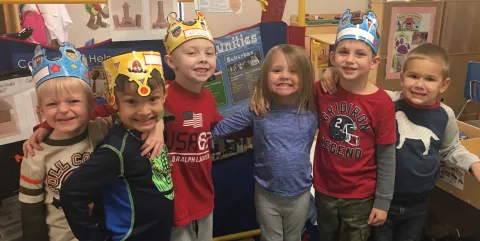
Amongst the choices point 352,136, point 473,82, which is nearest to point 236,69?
point 352,136

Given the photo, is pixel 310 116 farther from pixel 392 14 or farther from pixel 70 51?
pixel 392 14

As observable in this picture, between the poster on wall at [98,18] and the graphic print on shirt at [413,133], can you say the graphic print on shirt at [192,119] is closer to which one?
the graphic print on shirt at [413,133]

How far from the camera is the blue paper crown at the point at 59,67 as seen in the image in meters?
1.34

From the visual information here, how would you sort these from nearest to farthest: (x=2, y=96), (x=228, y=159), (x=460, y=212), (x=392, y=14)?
(x=2, y=96)
(x=228, y=159)
(x=460, y=212)
(x=392, y=14)

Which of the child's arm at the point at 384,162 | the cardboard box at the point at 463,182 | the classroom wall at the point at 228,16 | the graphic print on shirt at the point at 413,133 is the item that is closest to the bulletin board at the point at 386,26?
the classroom wall at the point at 228,16

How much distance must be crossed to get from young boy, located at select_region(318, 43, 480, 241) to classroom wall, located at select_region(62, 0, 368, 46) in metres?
2.58

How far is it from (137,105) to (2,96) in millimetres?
647

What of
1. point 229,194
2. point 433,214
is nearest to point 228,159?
point 229,194

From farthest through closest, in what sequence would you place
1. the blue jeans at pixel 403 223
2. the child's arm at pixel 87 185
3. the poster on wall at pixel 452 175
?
the poster on wall at pixel 452 175, the blue jeans at pixel 403 223, the child's arm at pixel 87 185

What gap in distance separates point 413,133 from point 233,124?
73 cm

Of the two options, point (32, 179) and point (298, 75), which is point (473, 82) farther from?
point (32, 179)

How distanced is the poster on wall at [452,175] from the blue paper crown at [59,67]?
5.22 feet

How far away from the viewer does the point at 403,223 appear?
5.81 feet

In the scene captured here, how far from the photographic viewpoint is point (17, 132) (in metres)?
1.66
